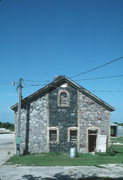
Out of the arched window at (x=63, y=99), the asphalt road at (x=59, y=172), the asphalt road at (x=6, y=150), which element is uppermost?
the arched window at (x=63, y=99)

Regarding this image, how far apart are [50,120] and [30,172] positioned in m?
8.18

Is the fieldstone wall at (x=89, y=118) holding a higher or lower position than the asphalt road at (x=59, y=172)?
higher

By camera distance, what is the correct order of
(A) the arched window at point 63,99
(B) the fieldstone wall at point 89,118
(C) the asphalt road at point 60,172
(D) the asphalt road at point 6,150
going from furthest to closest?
(A) the arched window at point 63,99 → (B) the fieldstone wall at point 89,118 → (D) the asphalt road at point 6,150 → (C) the asphalt road at point 60,172

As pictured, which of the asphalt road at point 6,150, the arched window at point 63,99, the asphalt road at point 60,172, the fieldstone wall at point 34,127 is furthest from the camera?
the arched window at point 63,99

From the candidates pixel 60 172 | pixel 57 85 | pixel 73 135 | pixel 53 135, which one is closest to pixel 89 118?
pixel 73 135

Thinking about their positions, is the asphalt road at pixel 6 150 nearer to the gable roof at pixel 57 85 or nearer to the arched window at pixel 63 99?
the gable roof at pixel 57 85

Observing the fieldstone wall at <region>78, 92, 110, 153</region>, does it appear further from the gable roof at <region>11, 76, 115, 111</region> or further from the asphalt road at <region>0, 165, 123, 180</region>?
the asphalt road at <region>0, 165, 123, 180</region>

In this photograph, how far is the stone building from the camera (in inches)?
872

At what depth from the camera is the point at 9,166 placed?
652 inches

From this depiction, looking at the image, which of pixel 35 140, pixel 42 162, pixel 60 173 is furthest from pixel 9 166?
pixel 35 140

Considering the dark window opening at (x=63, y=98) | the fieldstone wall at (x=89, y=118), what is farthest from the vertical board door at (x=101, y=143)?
the dark window opening at (x=63, y=98)

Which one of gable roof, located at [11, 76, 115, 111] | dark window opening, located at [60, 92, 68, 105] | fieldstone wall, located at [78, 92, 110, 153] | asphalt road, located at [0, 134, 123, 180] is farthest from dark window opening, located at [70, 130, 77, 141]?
asphalt road, located at [0, 134, 123, 180]

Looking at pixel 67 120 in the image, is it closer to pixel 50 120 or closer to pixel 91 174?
pixel 50 120

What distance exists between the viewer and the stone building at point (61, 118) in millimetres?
22156
